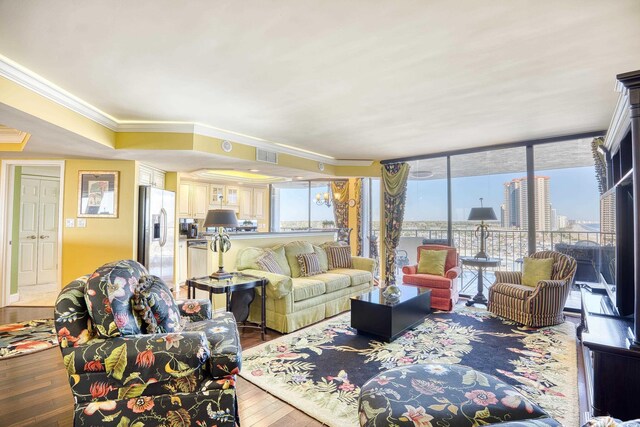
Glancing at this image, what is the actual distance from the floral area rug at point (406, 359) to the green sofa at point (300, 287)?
0.19 m

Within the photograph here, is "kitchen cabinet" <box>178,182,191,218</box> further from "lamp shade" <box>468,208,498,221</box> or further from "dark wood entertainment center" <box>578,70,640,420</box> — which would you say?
"dark wood entertainment center" <box>578,70,640,420</box>

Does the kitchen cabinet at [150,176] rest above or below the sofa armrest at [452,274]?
above

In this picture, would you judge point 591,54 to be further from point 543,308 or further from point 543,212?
point 543,212

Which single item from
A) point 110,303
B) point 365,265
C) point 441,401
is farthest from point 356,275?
point 110,303

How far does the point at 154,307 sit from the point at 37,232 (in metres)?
5.88

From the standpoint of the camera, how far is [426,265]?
16.3ft

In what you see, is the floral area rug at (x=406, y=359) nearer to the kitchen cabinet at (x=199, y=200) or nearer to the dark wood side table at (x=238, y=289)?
the dark wood side table at (x=238, y=289)

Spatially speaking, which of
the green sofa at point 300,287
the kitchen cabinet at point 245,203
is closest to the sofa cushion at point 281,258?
the green sofa at point 300,287

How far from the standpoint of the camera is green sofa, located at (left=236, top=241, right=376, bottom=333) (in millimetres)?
3652

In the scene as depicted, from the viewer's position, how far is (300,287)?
12.6ft

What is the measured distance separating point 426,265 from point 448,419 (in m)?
3.75

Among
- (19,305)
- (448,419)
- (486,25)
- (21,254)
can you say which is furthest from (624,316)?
(21,254)

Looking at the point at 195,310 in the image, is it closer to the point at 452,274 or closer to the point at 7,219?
the point at 452,274

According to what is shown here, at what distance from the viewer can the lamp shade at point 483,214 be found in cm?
480
